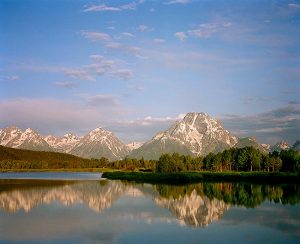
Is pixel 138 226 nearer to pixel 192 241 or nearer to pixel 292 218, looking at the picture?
pixel 192 241

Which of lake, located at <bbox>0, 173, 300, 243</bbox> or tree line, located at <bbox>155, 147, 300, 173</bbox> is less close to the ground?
tree line, located at <bbox>155, 147, 300, 173</bbox>

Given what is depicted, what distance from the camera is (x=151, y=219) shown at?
44031 mm

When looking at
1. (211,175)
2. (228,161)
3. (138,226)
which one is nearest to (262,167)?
(228,161)

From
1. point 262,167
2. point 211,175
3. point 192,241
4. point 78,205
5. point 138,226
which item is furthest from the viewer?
point 262,167

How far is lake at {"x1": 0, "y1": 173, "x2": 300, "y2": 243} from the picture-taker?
1342 inches

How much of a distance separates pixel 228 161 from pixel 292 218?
13255 cm

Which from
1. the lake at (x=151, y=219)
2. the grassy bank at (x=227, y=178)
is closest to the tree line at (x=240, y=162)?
the grassy bank at (x=227, y=178)

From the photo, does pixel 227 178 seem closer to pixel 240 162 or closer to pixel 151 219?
pixel 240 162

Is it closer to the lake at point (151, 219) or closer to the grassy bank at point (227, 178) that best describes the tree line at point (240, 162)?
the grassy bank at point (227, 178)

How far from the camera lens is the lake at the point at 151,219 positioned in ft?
112

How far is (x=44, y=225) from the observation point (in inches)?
1572

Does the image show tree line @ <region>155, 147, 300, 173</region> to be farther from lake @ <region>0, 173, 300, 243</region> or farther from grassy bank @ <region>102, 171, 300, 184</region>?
lake @ <region>0, 173, 300, 243</region>

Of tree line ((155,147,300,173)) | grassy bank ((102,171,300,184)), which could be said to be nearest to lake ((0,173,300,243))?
grassy bank ((102,171,300,184))

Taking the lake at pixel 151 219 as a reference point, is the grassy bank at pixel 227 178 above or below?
above
